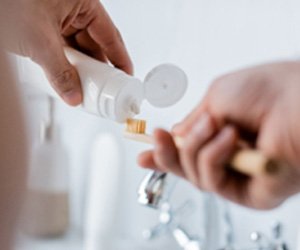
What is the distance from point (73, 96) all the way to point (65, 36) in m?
0.15

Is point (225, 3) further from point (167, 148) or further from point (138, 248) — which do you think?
point (167, 148)

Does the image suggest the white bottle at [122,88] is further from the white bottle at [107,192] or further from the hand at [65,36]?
the white bottle at [107,192]

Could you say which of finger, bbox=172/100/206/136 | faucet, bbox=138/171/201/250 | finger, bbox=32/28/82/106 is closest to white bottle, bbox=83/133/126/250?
faucet, bbox=138/171/201/250

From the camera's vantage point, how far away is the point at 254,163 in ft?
1.20

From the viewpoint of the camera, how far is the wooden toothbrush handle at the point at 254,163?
0.36m

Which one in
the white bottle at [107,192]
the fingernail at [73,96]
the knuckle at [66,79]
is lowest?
the white bottle at [107,192]


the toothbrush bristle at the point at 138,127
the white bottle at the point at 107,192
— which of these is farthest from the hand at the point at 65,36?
the white bottle at the point at 107,192

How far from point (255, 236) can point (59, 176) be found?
43cm

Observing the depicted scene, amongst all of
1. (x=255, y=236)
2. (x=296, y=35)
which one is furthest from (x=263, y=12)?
(x=255, y=236)

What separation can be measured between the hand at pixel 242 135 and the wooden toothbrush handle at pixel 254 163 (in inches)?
0.6

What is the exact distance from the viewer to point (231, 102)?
0.49 meters

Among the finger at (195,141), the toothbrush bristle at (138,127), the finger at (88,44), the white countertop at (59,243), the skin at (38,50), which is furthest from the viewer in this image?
the white countertop at (59,243)

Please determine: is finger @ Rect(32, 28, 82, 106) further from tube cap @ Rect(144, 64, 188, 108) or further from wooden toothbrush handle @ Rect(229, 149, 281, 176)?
wooden toothbrush handle @ Rect(229, 149, 281, 176)

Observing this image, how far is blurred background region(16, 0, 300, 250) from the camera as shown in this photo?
97cm
